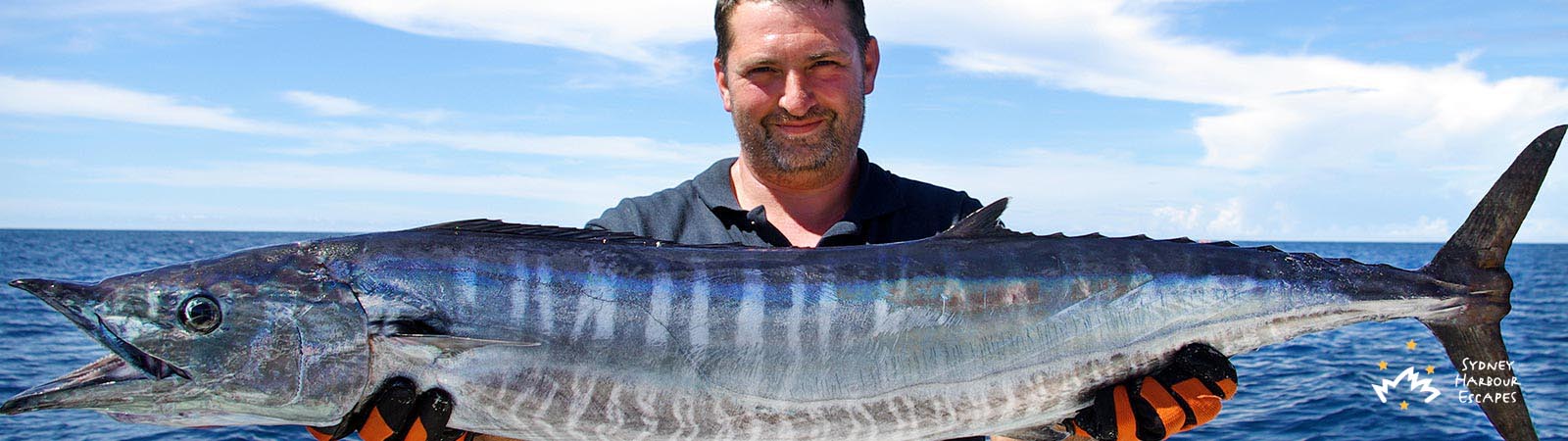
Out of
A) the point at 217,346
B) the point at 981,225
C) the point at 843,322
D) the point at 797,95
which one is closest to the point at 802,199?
the point at 797,95

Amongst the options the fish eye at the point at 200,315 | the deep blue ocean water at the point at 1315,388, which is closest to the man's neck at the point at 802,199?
the fish eye at the point at 200,315

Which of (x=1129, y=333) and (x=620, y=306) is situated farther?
(x=1129, y=333)

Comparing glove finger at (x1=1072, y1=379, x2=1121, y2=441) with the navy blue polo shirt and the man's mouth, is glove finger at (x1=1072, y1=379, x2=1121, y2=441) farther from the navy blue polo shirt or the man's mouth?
the man's mouth

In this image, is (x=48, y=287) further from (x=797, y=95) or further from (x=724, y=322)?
(x=797, y=95)

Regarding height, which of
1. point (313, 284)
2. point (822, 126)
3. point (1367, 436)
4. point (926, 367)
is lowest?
point (1367, 436)

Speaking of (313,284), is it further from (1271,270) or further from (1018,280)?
(1271,270)

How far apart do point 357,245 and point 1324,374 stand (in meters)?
Answer: 13.4

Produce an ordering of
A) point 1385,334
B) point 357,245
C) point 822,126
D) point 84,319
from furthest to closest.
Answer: point 1385,334, point 822,126, point 357,245, point 84,319

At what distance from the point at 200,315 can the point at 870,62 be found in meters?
2.26

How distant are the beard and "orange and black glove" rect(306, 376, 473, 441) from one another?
142 cm

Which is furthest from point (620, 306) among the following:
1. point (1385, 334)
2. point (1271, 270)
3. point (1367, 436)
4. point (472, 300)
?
point (1385, 334)

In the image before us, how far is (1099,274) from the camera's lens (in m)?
2.92

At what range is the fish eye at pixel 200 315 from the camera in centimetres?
248

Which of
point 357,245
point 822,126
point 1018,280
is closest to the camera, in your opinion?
point 357,245
